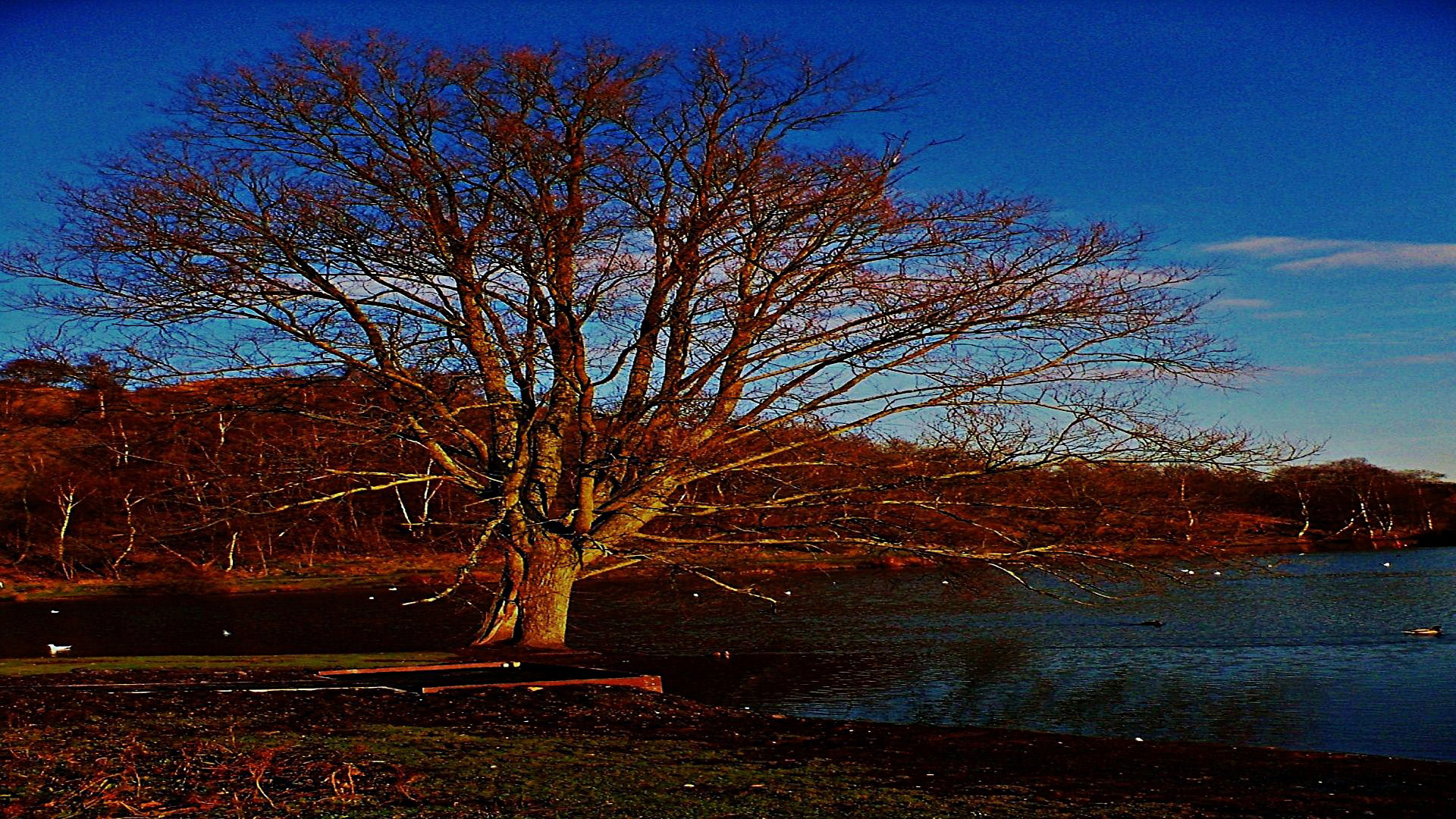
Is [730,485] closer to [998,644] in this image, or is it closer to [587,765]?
[587,765]

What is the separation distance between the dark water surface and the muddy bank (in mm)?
3274

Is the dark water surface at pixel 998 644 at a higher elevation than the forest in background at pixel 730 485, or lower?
lower

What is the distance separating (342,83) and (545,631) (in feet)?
25.9

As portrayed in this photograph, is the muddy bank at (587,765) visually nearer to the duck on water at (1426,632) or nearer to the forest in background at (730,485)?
the forest in background at (730,485)

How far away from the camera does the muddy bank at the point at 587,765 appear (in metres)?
7.66

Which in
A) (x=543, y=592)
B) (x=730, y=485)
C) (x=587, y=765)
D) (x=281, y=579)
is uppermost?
(x=730, y=485)

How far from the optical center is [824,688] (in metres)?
18.9

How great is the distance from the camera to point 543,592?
56.7 feet

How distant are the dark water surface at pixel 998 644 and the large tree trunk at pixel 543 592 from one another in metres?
2.35

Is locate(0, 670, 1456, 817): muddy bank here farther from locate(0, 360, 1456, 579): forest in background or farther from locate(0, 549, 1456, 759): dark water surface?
locate(0, 549, 1456, 759): dark water surface

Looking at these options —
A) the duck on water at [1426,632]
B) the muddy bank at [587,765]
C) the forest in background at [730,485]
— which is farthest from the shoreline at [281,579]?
the muddy bank at [587,765]

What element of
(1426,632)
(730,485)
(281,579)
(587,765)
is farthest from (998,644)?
(281,579)

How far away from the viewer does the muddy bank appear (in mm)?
7656

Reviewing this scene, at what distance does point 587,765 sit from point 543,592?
26.6 ft
